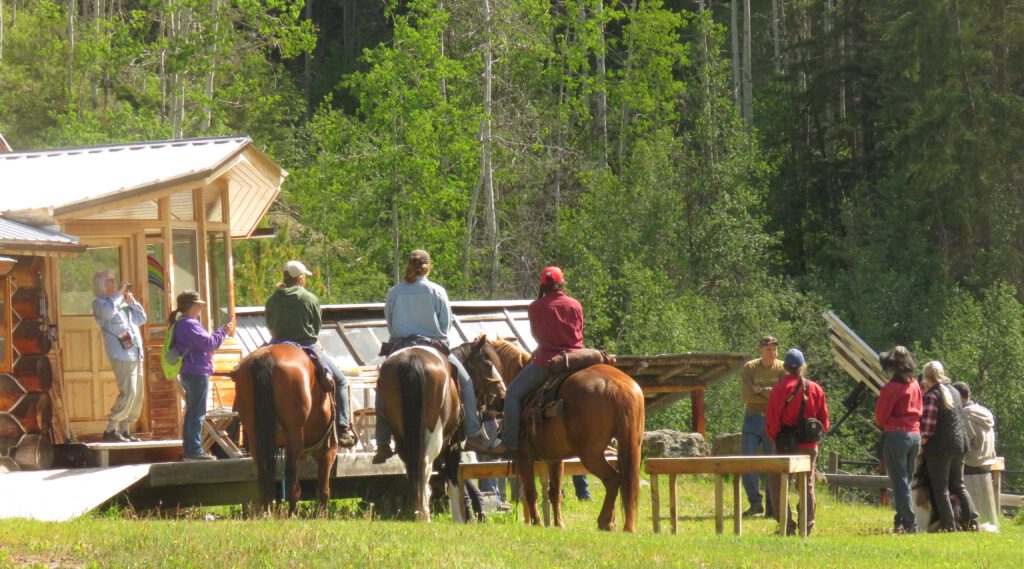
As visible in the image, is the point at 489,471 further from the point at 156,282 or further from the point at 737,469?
the point at 156,282

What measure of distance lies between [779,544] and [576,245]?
3160 centimetres

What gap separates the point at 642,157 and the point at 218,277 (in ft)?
95.7

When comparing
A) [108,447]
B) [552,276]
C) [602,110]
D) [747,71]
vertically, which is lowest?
[108,447]

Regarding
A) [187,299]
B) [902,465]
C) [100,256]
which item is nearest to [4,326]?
[100,256]

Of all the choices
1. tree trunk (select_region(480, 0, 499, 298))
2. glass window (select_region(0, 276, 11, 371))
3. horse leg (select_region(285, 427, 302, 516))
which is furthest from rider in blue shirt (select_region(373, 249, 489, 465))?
tree trunk (select_region(480, 0, 499, 298))

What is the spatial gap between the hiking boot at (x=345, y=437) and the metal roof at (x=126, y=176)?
3.91 meters

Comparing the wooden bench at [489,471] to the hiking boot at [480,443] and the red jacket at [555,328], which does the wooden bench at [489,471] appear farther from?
the red jacket at [555,328]

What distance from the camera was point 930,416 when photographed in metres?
15.2

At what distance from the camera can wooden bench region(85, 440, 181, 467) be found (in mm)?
14781

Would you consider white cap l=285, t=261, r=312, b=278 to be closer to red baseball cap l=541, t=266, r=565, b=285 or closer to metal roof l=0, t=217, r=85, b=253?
red baseball cap l=541, t=266, r=565, b=285

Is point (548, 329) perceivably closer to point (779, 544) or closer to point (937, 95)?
point (779, 544)

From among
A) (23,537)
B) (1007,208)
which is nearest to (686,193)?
(1007,208)

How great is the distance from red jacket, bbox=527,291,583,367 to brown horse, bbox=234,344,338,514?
6.70ft

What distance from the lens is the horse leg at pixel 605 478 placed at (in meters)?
12.4
